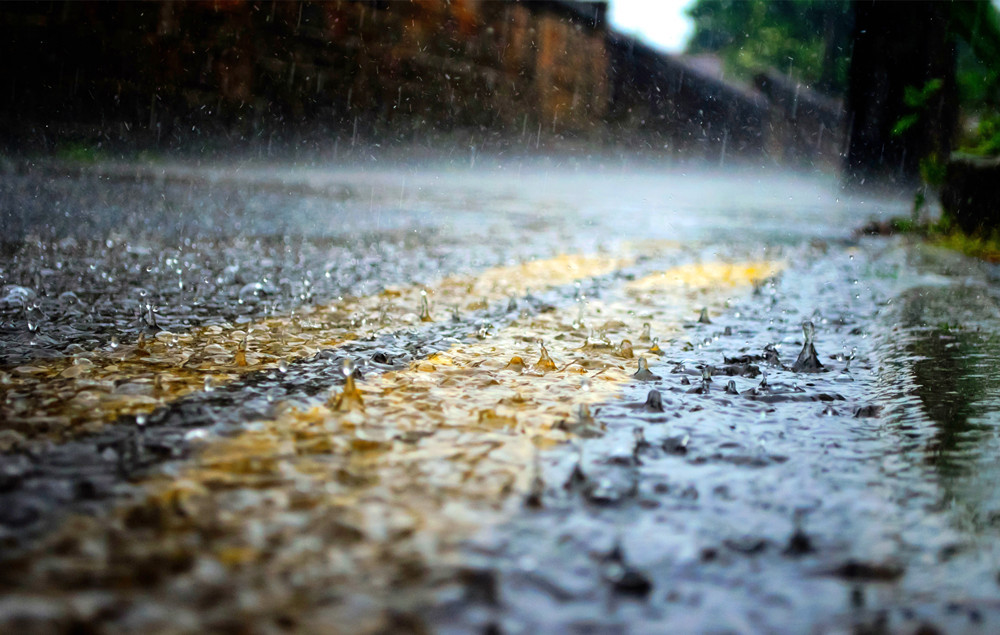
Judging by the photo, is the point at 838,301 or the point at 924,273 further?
the point at 924,273

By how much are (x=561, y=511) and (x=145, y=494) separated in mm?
544

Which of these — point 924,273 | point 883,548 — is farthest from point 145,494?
point 924,273

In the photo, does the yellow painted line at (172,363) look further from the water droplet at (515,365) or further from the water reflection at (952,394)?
the water reflection at (952,394)

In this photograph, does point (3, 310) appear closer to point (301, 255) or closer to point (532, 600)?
point (301, 255)

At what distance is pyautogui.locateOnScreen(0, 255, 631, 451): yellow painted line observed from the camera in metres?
1.50

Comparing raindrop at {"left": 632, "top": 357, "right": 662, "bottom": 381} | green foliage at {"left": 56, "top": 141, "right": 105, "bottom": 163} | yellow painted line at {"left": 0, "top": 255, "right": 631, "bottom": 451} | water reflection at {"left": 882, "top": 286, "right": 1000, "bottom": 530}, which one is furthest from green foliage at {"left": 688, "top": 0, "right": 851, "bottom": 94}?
raindrop at {"left": 632, "top": 357, "right": 662, "bottom": 381}

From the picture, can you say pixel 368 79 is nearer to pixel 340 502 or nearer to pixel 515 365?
pixel 515 365

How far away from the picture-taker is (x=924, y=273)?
13.0ft

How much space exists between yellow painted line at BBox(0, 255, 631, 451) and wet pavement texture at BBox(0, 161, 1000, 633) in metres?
0.01

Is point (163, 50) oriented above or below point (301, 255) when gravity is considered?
above

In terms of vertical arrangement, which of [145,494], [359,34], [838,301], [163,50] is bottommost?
[145,494]

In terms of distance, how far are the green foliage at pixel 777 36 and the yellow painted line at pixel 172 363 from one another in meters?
13.2

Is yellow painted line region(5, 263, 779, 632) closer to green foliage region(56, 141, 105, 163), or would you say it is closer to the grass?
the grass

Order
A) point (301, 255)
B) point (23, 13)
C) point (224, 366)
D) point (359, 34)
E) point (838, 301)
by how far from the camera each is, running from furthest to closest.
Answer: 1. point (359, 34)
2. point (23, 13)
3. point (301, 255)
4. point (838, 301)
5. point (224, 366)
